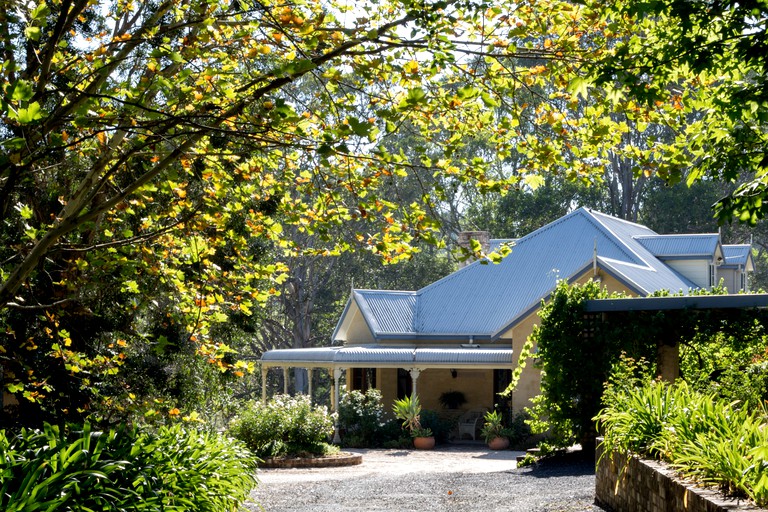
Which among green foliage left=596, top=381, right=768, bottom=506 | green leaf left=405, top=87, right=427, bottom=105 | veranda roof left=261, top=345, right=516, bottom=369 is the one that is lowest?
green foliage left=596, top=381, right=768, bottom=506

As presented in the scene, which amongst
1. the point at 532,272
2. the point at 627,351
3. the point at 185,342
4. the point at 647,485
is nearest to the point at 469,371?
the point at 532,272

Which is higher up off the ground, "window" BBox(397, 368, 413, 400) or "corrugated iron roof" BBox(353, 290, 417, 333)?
"corrugated iron roof" BBox(353, 290, 417, 333)

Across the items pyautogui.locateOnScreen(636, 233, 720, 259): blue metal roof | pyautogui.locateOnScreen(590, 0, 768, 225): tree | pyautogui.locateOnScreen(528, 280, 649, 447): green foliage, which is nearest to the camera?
pyautogui.locateOnScreen(590, 0, 768, 225): tree

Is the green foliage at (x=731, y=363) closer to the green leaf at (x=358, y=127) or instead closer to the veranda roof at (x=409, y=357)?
the green leaf at (x=358, y=127)

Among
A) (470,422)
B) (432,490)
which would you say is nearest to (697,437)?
(432,490)

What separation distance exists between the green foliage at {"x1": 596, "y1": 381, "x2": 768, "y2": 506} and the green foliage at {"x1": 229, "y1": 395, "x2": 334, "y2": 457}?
35.3ft

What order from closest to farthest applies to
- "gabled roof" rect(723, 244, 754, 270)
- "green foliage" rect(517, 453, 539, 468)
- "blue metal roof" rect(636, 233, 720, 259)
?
"green foliage" rect(517, 453, 539, 468), "blue metal roof" rect(636, 233, 720, 259), "gabled roof" rect(723, 244, 754, 270)

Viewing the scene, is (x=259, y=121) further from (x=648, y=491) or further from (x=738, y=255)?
(x=738, y=255)

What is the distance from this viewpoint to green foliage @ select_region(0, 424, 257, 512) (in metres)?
6.73

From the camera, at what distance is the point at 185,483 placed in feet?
27.8

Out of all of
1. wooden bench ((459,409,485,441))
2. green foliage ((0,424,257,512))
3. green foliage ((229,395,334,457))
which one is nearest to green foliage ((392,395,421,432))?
wooden bench ((459,409,485,441))

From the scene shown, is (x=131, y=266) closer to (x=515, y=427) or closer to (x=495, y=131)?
(x=495, y=131)

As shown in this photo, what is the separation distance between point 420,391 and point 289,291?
704 inches

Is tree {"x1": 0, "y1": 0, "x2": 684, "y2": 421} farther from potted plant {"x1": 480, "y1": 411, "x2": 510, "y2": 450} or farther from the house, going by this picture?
the house
